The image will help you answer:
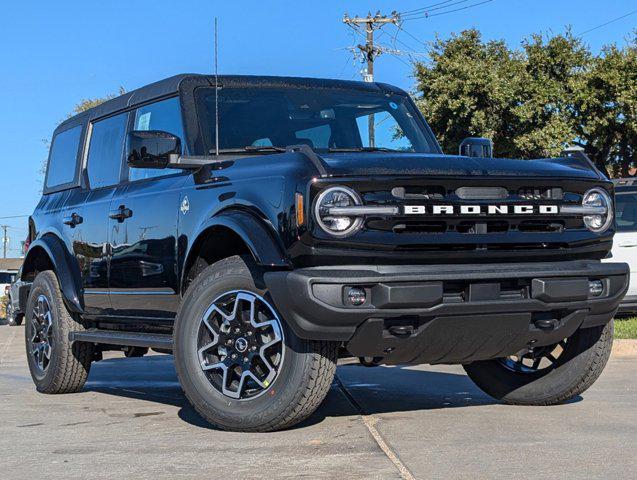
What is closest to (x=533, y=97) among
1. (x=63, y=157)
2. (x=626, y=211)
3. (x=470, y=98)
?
(x=470, y=98)

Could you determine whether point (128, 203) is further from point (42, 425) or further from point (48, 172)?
point (48, 172)

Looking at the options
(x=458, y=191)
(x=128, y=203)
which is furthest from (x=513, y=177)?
(x=128, y=203)

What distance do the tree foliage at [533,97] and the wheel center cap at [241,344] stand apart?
90.3 feet

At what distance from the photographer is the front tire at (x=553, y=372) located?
20.5ft

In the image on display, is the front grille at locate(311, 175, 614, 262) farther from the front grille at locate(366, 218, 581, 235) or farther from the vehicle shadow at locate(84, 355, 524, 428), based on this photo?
the vehicle shadow at locate(84, 355, 524, 428)

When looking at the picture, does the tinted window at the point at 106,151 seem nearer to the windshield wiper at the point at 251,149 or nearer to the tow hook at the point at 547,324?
the windshield wiper at the point at 251,149

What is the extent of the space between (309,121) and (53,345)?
2.55 meters

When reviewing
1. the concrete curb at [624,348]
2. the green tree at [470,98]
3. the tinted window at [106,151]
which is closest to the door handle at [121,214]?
the tinted window at [106,151]

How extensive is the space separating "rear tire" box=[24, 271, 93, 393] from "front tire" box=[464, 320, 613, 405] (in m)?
2.81

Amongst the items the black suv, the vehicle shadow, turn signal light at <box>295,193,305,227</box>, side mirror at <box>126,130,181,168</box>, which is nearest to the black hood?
the black suv

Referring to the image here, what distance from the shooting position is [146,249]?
22.0 ft

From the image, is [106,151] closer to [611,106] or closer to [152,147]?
[152,147]

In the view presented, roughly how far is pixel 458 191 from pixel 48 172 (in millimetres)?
4773

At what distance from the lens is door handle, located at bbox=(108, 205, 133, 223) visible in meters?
6.93
